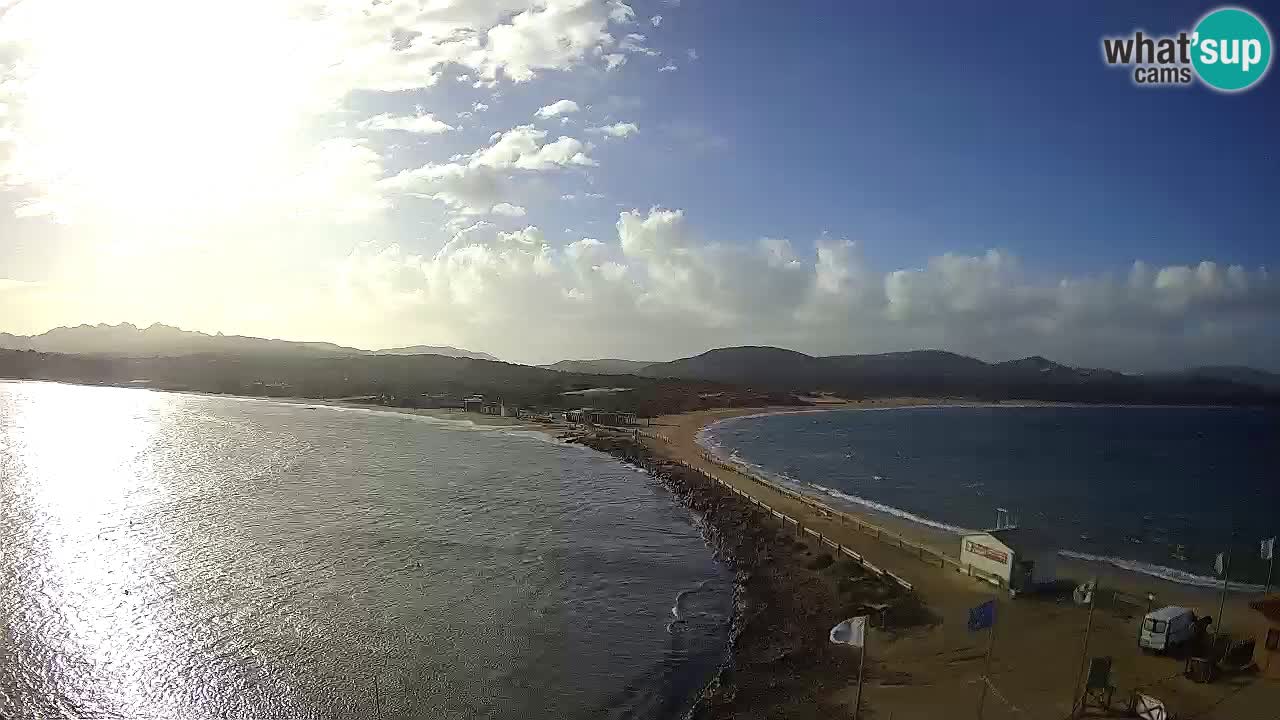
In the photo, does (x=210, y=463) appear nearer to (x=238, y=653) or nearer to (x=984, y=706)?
(x=238, y=653)

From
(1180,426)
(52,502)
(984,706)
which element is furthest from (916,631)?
(1180,426)

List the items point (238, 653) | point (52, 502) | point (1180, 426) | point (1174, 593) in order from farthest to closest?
point (1180, 426)
point (52, 502)
point (1174, 593)
point (238, 653)

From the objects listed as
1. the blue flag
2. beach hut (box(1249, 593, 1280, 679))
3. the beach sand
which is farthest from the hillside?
the blue flag

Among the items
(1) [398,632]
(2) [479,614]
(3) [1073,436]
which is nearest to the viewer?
(1) [398,632]

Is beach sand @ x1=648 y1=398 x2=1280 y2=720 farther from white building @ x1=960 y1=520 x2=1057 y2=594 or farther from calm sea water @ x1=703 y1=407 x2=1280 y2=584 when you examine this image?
calm sea water @ x1=703 y1=407 x2=1280 y2=584

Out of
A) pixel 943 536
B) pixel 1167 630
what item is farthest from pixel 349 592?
pixel 943 536

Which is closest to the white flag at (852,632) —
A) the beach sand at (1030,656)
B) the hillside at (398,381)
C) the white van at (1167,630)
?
the beach sand at (1030,656)

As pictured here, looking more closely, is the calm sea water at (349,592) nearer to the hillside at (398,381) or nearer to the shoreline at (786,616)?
the shoreline at (786,616)
